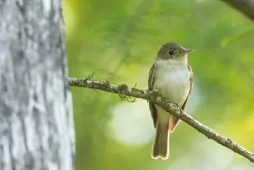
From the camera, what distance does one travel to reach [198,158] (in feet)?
30.4

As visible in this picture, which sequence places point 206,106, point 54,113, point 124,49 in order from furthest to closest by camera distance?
point 206,106 < point 124,49 < point 54,113

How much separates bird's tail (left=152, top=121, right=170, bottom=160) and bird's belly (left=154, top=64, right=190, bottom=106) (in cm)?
57

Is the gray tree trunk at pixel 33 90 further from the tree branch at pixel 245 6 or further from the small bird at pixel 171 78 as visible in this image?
the small bird at pixel 171 78

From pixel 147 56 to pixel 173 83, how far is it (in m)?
0.41

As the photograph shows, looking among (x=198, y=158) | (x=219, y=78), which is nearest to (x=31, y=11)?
(x=219, y=78)

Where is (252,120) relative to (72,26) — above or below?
below

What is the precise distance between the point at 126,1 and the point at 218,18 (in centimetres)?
71

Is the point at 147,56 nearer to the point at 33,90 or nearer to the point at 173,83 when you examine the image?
the point at 173,83

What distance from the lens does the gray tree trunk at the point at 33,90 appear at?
6.77 ft

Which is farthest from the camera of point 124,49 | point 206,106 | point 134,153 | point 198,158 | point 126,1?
point 198,158

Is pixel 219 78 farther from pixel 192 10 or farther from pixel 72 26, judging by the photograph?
pixel 72 26

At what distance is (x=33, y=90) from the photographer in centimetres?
212

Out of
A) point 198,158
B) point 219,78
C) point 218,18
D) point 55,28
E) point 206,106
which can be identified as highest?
point 55,28

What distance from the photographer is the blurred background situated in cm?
525
